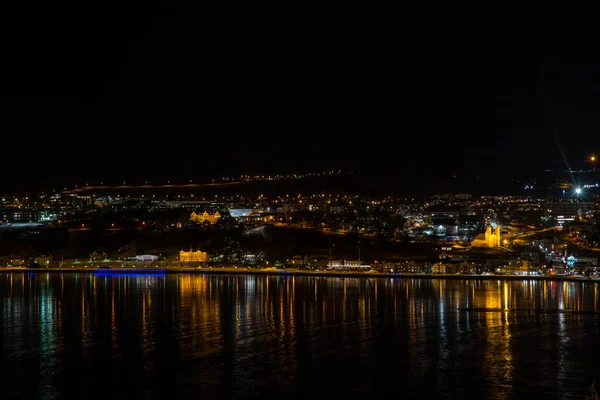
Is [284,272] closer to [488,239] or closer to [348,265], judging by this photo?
[348,265]

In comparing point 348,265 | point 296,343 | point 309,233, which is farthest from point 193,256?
point 296,343

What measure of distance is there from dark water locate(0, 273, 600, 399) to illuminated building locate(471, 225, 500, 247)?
9647mm

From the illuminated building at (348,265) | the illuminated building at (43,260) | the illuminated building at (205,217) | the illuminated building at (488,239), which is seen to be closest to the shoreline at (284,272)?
the illuminated building at (348,265)

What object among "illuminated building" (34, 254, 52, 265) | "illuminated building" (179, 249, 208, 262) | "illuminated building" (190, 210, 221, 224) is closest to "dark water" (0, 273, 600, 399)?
"illuminated building" (179, 249, 208, 262)

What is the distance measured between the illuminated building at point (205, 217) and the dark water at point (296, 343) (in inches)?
611

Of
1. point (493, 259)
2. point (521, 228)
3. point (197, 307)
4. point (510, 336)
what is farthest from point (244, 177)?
point (510, 336)

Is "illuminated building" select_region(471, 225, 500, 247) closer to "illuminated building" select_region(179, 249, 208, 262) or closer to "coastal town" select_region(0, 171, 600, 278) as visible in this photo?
"coastal town" select_region(0, 171, 600, 278)

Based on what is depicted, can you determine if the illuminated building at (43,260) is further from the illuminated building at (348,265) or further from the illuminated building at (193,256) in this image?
the illuminated building at (348,265)

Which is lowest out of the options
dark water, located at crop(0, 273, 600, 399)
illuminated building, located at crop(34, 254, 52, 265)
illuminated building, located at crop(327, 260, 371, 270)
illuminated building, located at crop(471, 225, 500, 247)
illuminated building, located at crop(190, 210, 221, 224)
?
dark water, located at crop(0, 273, 600, 399)

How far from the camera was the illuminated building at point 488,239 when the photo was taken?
26672 millimetres

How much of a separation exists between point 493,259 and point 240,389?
1676 cm

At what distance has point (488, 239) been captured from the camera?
2703 centimetres

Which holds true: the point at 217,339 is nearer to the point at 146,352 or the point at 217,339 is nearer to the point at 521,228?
the point at 146,352

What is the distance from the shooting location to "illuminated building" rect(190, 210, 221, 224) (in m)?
32.8
